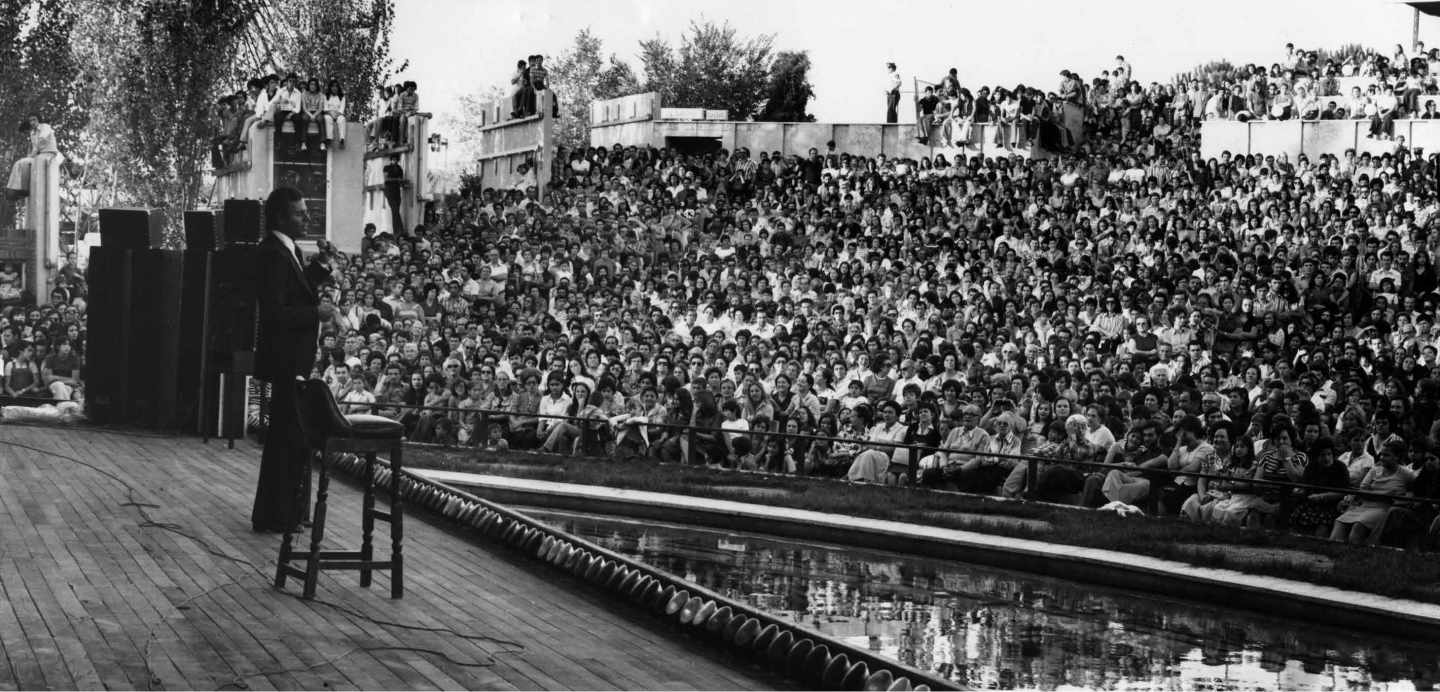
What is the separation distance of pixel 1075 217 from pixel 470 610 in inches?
717

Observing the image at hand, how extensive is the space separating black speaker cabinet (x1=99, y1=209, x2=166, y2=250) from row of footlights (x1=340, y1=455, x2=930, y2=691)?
525cm

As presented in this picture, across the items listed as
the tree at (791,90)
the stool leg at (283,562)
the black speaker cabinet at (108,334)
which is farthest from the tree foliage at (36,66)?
the stool leg at (283,562)

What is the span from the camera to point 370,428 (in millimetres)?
8414

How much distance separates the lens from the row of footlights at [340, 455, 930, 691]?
7.57 metres

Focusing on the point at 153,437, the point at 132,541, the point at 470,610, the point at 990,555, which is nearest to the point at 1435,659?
the point at 990,555

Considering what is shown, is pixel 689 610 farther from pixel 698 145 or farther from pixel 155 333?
pixel 698 145

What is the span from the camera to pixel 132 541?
9.97m

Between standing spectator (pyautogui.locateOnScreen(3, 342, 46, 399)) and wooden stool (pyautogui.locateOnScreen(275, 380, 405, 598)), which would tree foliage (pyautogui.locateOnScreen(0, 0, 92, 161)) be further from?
wooden stool (pyautogui.locateOnScreen(275, 380, 405, 598))

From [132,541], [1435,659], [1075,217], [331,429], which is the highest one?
[1075,217]

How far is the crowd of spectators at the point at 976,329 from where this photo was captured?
51.4 feet

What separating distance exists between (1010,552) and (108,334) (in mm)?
8438

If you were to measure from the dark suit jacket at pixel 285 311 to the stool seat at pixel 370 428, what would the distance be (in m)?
1.21

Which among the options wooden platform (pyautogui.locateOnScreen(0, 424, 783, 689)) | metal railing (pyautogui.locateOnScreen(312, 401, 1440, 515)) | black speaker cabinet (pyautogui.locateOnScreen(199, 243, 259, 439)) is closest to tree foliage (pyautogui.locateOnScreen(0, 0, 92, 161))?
metal railing (pyautogui.locateOnScreen(312, 401, 1440, 515))

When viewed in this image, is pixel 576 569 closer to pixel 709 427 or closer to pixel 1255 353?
pixel 709 427
